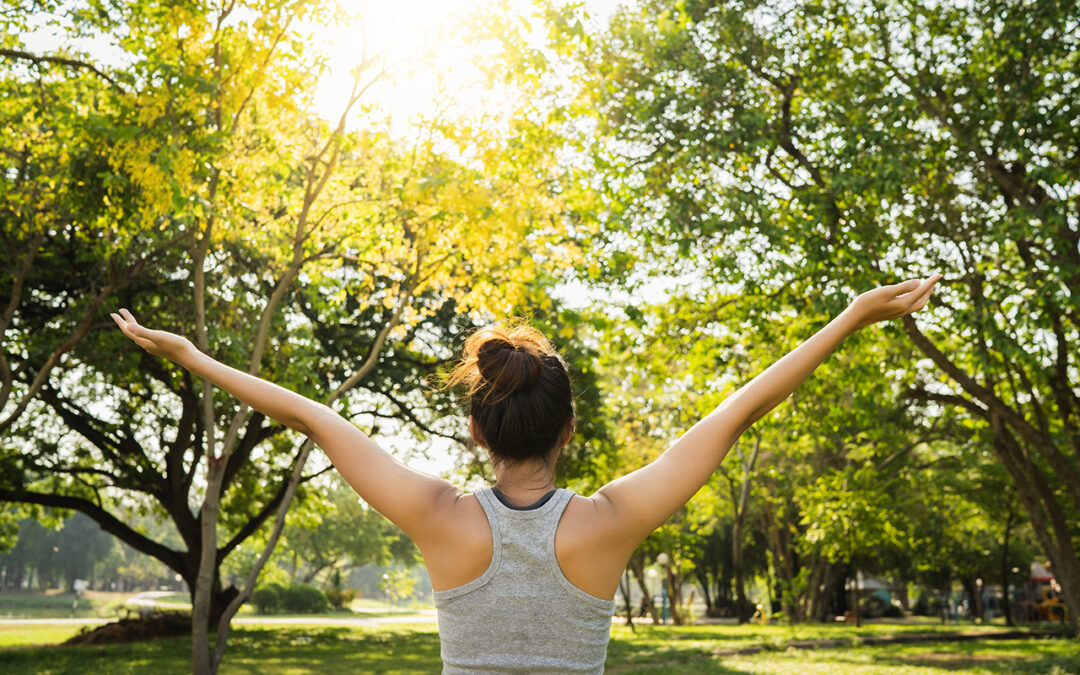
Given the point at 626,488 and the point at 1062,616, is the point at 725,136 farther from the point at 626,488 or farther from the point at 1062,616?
the point at 1062,616

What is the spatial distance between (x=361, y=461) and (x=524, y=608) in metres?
0.47

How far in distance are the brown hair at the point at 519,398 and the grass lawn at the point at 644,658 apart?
43.5 feet

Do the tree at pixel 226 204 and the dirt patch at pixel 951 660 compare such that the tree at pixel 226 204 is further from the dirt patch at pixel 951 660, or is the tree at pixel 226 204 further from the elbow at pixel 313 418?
the dirt patch at pixel 951 660

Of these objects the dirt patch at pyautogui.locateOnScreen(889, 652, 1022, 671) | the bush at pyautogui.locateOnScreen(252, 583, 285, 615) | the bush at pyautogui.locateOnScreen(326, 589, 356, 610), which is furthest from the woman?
the bush at pyautogui.locateOnScreen(326, 589, 356, 610)

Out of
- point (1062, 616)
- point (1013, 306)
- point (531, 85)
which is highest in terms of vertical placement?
point (531, 85)

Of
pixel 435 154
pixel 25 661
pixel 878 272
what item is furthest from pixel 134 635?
pixel 878 272

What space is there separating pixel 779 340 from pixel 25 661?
49.2 ft

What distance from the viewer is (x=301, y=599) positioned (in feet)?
176

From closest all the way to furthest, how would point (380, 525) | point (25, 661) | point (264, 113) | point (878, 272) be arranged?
point (264, 113) → point (878, 272) → point (25, 661) → point (380, 525)

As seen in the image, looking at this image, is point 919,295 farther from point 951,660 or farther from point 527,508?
point 951,660

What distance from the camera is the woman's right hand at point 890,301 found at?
6.67ft

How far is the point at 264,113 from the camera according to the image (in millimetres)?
10086

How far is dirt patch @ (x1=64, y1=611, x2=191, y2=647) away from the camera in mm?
21312

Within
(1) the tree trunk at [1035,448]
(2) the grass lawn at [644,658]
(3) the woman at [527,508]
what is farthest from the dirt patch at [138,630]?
(3) the woman at [527,508]
